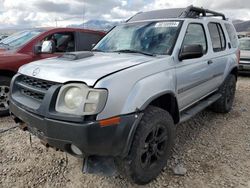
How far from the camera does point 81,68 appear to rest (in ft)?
8.26

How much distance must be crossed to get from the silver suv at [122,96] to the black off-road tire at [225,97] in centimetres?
114

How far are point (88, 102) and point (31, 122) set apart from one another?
70 cm

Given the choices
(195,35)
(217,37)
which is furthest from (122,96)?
(217,37)

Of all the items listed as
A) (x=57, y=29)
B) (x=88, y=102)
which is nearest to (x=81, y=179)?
(x=88, y=102)

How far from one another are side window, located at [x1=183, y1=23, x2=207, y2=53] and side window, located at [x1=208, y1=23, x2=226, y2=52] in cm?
31

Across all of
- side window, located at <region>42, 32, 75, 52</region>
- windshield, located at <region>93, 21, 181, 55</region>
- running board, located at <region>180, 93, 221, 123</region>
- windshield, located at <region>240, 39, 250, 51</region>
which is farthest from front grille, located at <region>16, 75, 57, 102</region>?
windshield, located at <region>240, 39, 250, 51</region>

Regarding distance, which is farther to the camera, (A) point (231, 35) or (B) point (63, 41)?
(B) point (63, 41)

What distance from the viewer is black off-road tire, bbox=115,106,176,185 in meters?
2.54

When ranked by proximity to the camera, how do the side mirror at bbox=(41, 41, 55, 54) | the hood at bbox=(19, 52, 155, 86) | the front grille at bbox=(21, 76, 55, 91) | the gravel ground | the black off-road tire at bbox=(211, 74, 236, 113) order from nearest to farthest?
the hood at bbox=(19, 52, 155, 86) < the front grille at bbox=(21, 76, 55, 91) < the gravel ground < the black off-road tire at bbox=(211, 74, 236, 113) < the side mirror at bbox=(41, 41, 55, 54)

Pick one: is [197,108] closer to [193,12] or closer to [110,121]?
[193,12]

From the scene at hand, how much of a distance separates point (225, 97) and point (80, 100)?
366 cm

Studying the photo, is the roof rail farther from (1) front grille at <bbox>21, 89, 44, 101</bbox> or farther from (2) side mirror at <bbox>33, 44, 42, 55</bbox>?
(2) side mirror at <bbox>33, 44, 42, 55</bbox>

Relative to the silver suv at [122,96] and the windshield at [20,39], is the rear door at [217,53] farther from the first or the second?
the windshield at [20,39]

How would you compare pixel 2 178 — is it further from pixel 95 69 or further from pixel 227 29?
pixel 227 29
